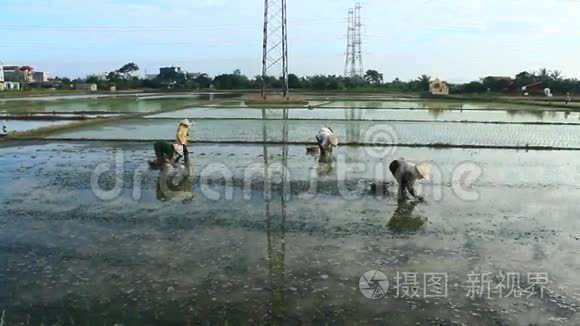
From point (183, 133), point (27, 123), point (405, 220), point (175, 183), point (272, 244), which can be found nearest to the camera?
point (272, 244)

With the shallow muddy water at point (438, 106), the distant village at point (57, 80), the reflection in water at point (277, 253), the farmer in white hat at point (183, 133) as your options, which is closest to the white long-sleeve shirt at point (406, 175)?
the reflection in water at point (277, 253)

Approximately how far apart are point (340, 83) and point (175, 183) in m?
53.1

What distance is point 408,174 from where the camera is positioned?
298 inches

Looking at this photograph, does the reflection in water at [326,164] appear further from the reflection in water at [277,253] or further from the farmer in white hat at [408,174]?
the farmer in white hat at [408,174]

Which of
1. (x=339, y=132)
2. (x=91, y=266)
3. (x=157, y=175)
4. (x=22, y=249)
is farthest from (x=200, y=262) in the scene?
(x=339, y=132)

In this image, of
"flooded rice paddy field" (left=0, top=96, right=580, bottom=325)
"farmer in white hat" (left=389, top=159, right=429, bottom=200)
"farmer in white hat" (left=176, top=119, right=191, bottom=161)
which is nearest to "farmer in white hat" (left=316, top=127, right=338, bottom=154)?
"flooded rice paddy field" (left=0, top=96, right=580, bottom=325)

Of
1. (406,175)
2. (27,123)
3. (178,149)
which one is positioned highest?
(27,123)

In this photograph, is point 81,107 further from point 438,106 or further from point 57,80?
point 57,80

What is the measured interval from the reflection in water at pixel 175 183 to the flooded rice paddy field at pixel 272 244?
0.06m

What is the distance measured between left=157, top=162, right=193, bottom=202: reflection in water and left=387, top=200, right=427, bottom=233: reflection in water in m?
3.02

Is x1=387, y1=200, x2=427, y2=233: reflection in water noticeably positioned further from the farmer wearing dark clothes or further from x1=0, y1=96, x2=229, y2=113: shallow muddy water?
x1=0, y1=96, x2=229, y2=113: shallow muddy water

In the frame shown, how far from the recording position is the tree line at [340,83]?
1890 inches

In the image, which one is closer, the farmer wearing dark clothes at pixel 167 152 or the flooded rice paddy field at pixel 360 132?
the farmer wearing dark clothes at pixel 167 152

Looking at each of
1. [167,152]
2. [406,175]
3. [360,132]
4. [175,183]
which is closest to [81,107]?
[360,132]
